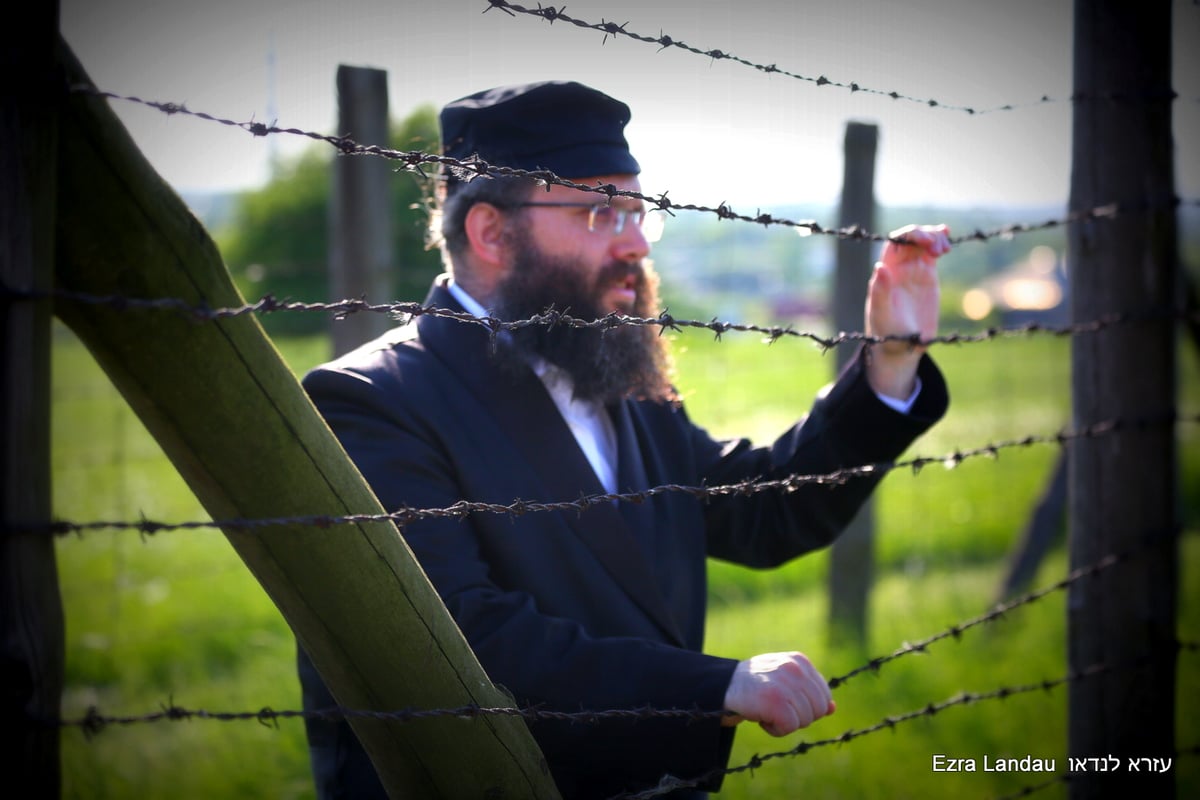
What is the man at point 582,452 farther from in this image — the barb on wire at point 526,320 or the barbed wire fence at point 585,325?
the barb on wire at point 526,320

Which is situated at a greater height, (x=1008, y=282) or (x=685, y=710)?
(x=1008, y=282)

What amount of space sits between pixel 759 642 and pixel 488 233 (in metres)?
3.84

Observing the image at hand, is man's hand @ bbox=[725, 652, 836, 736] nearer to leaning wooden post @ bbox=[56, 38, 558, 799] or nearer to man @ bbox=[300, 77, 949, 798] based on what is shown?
man @ bbox=[300, 77, 949, 798]

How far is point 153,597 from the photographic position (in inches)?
287

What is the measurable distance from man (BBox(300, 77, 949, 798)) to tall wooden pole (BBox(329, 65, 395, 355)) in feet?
4.31

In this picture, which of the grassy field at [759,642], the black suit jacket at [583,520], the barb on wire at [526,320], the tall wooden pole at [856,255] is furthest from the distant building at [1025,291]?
the black suit jacket at [583,520]

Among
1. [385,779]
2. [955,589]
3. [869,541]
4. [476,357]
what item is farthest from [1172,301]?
[955,589]

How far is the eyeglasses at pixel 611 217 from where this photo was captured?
2521 millimetres

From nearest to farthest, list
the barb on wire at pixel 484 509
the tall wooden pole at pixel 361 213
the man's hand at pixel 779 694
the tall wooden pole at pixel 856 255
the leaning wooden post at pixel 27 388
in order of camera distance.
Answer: the leaning wooden post at pixel 27 388
the barb on wire at pixel 484 509
the man's hand at pixel 779 694
the tall wooden pole at pixel 361 213
the tall wooden pole at pixel 856 255

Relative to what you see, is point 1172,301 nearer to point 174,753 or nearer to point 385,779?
point 385,779

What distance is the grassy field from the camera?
14.0ft

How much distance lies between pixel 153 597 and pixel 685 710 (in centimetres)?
645

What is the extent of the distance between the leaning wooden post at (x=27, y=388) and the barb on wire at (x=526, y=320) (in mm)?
45

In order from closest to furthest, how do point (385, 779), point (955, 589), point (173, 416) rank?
point (173, 416), point (385, 779), point (955, 589)
